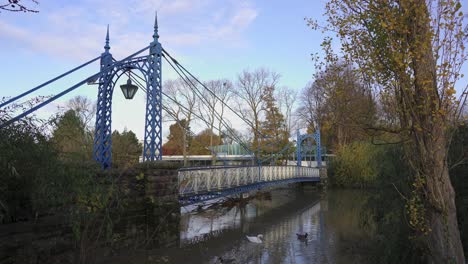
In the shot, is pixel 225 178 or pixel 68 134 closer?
pixel 68 134

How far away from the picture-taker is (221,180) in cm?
1073

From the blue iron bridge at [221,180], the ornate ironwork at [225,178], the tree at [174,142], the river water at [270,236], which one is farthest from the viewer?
the tree at [174,142]

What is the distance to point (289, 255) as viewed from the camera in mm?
7789

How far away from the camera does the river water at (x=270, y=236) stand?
24.3 feet

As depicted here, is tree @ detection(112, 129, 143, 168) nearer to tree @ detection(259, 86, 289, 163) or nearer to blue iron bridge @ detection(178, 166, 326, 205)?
blue iron bridge @ detection(178, 166, 326, 205)

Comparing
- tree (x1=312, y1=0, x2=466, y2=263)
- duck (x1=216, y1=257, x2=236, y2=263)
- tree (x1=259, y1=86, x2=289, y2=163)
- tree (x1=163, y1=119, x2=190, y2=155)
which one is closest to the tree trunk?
tree (x1=312, y1=0, x2=466, y2=263)

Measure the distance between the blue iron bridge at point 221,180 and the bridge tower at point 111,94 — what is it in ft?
4.03

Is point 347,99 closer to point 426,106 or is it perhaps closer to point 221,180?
point 426,106

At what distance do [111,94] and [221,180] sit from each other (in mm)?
4235

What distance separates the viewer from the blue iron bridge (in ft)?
29.2

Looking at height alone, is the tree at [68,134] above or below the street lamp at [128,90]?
below

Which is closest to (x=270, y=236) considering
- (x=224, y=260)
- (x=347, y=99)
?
(x=224, y=260)

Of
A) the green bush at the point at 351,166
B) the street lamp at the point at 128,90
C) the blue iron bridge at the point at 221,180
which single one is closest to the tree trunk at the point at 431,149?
the street lamp at the point at 128,90

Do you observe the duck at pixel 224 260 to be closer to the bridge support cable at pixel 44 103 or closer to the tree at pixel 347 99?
the tree at pixel 347 99
